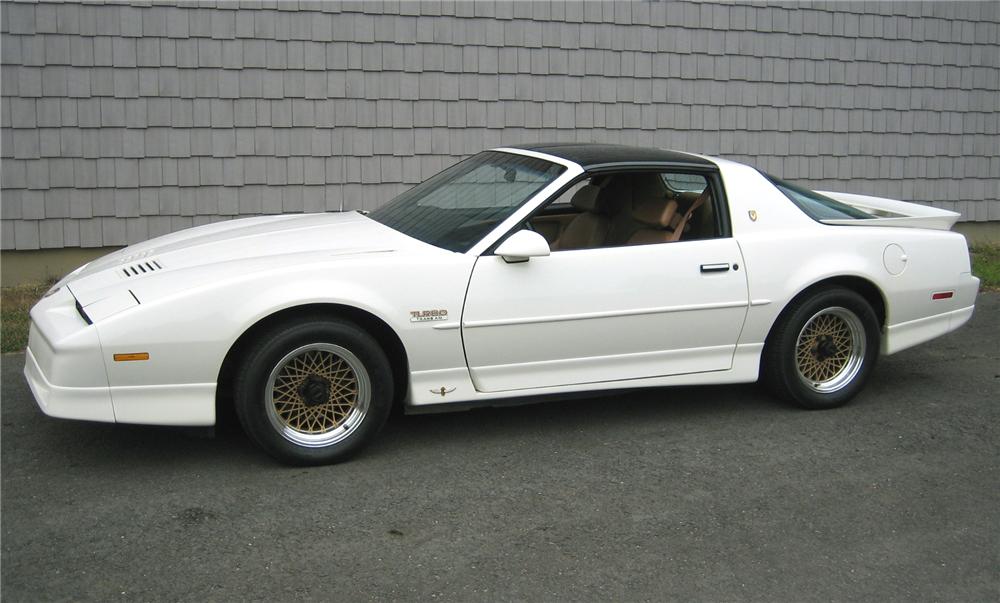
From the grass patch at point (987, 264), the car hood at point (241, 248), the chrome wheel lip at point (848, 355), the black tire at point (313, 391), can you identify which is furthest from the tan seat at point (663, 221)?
the grass patch at point (987, 264)

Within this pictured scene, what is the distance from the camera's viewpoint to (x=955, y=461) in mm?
4949

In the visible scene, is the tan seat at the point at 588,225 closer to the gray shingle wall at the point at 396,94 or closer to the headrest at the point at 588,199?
the headrest at the point at 588,199

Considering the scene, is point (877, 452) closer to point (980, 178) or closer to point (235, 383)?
point (235, 383)

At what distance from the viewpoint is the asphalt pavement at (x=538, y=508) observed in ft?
12.1

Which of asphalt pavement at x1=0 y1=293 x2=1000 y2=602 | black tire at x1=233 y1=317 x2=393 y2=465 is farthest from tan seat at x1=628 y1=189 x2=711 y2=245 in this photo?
black tire at x1=233 y1=317 x2=393 y2=465

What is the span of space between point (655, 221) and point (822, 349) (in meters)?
1.14

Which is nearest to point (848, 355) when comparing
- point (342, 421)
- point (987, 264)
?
point (342, 421)

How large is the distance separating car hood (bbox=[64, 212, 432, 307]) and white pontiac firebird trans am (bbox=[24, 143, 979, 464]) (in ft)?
0.07

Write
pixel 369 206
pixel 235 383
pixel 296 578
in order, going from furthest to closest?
pixel 369 206
pixel 235 383
pixel 296 578

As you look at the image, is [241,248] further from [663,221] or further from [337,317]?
[663,221]

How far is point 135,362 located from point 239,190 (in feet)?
14.4

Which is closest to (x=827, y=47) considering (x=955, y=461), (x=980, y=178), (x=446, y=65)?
(x=980, y=178)

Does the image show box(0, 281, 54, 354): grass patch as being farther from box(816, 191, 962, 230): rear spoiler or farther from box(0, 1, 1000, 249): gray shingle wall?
box(816, 191, 962, 230): rear spoiler

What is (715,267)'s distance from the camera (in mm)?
5262
